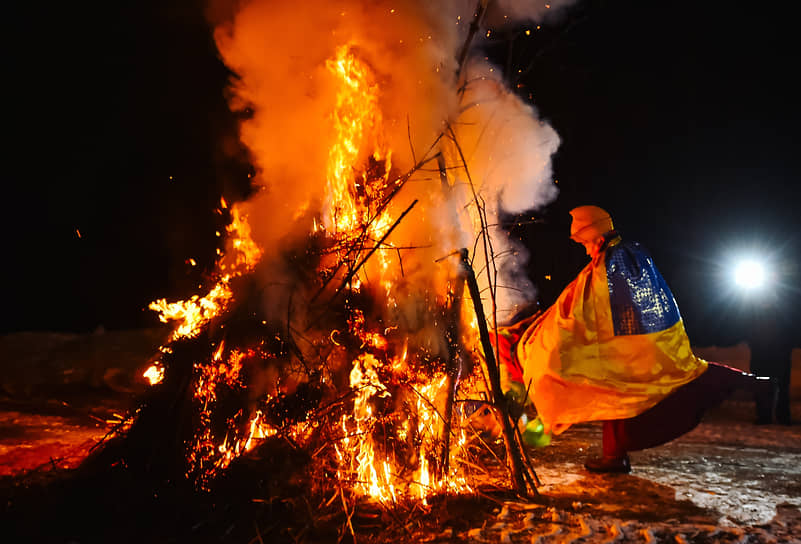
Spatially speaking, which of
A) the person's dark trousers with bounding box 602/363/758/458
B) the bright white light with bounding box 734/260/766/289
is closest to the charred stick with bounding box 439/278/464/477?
the person's dark trousers with bounding box 602/363/758/458

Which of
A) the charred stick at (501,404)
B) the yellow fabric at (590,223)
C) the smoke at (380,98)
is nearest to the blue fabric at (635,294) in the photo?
the yellow fabric at (590,223)

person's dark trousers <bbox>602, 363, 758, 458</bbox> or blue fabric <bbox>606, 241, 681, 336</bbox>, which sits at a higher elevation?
blue fabric <bbox>606, 241, 681, 336</bbox>

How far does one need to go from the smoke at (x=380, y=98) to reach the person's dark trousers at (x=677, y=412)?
6.04 ft

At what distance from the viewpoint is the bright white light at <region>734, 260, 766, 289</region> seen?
9156 mm

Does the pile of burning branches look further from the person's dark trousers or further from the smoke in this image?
the person's dark trousers

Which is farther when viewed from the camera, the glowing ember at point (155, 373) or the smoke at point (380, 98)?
the smoke at point (380, 98)

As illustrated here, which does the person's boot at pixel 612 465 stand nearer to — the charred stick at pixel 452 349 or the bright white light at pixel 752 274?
the charred stick at pixel 452 349

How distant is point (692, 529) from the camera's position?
3.36 m

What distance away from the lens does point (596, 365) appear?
15.5ft

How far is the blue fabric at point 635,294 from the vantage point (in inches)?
190

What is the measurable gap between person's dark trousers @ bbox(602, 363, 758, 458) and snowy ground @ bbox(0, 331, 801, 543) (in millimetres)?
319

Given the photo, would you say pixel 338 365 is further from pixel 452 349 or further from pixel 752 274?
pixel 752 274

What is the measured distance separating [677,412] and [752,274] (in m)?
6.04

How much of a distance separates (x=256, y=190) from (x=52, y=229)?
558 inches
